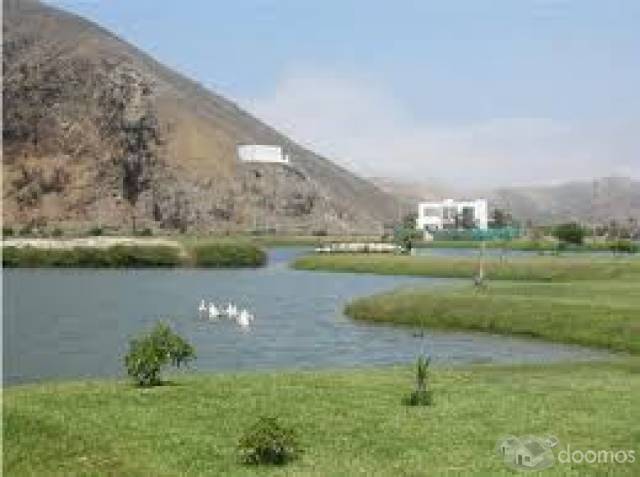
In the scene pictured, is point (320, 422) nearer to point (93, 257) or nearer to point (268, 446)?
point (268, 446)

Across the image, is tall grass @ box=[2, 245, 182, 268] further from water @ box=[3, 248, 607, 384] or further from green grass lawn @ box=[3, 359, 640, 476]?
green grass lawn @ box=[3, 359, 640, 476]

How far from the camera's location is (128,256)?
630ft

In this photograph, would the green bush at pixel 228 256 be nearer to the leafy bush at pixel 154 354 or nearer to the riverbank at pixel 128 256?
the riverbank at pixel 128 256

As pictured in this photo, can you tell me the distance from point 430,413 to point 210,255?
16344cm

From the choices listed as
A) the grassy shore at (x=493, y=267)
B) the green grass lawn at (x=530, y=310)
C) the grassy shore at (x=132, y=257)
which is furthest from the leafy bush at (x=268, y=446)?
the grassy shore at (x=132, y=257)

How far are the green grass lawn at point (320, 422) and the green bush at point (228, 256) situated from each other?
5850 inches

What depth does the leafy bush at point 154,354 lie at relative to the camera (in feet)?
117

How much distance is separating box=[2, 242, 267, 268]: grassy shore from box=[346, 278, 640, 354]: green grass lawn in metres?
104

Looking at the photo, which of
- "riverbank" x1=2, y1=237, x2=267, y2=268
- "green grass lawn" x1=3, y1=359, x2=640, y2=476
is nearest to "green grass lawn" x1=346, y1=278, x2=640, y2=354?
"green grass lawn" x1=3, y1=359, x2=640, y2=476

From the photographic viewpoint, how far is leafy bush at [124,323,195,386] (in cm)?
3562

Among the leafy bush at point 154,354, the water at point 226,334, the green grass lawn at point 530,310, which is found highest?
the leafy bush at point 154,354

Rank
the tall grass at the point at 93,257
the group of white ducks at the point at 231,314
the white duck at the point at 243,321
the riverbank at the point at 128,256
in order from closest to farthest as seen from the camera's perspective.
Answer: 1. the white duck at the point at 243,321
2. the group of white ducks at the point at 231,314
3. the riverbank at the point at 128,256
4. the tall grass at the point at 93,257

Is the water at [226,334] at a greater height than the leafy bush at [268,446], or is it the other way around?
the leafy bush at [268,446]

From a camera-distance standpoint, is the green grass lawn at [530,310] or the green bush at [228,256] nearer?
the green grass lawn at [530,310]
